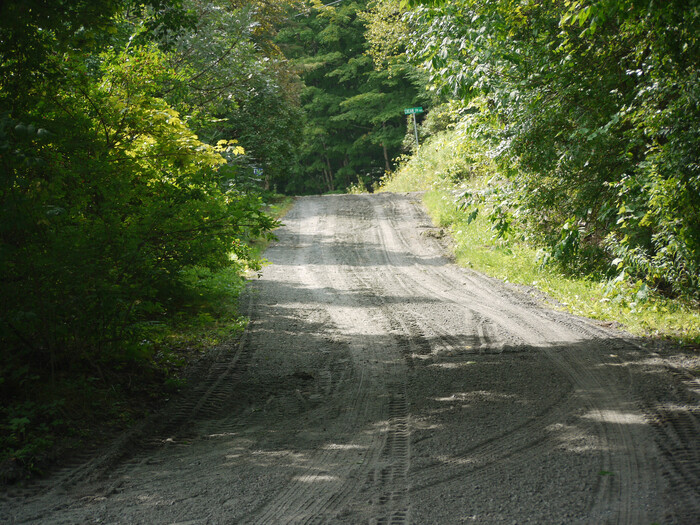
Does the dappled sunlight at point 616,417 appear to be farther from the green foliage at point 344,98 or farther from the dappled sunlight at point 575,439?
the green foliage at point 344,98

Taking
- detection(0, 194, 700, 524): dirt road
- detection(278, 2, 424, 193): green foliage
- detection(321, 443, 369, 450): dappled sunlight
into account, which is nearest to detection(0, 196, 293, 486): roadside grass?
detection(0, 194, 700, 524): dirt road

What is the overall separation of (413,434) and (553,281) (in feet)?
21.4

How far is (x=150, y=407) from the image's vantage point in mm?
5625

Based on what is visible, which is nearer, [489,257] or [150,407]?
[150,407]

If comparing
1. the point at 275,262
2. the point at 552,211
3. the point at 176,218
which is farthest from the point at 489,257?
the point at 176,218

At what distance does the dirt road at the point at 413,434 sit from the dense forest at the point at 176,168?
2.96 ft

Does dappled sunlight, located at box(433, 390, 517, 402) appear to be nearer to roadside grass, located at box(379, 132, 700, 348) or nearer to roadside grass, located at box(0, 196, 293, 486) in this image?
roadside grass, located at box(379, 132, 700, 348)

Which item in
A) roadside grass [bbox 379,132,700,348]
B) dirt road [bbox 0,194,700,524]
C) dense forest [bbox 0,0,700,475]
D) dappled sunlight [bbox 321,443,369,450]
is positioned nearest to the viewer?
dirt road [bbox 0,194,700,524]

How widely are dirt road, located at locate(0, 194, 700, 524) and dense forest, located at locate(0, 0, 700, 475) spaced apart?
90 cm

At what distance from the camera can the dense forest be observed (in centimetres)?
474

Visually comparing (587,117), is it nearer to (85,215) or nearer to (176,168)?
(176,168)

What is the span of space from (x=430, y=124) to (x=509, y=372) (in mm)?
23860

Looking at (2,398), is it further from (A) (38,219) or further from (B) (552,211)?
(B) (552,211)

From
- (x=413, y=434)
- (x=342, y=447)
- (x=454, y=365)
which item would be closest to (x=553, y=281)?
(x=454, y=365)
